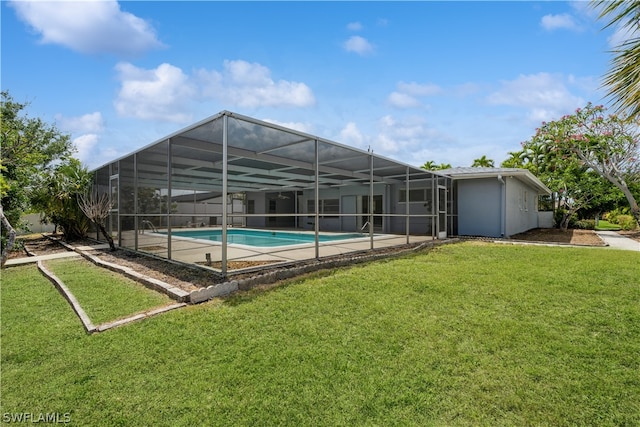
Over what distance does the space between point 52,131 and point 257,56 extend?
14.3 metres

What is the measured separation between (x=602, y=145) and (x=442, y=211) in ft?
37.5

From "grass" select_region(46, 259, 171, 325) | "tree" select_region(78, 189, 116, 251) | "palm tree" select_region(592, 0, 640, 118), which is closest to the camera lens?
"palm tree" select_region(592, 0, 640, 118)

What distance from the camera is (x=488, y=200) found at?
1202 cm

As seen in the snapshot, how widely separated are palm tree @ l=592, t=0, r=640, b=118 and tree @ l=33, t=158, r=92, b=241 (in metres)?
A: 13.7

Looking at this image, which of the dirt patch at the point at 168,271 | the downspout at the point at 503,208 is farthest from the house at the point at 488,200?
the dirt patch at the point at 168,271

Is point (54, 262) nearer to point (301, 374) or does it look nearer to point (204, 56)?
point (204, 56)

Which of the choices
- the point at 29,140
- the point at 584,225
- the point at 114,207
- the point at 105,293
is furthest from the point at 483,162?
the point at 29,140

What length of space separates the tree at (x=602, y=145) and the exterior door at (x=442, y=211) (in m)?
10.3

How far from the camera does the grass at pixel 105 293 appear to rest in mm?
3975

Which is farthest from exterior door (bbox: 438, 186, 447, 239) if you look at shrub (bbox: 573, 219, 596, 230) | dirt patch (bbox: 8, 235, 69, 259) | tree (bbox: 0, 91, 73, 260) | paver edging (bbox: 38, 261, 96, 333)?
shrub (bbox: 573, 219, 596, 230)

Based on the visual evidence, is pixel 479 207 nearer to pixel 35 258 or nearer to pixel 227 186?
pixel 227 186

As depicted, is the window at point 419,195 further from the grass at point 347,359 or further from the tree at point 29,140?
the tree at point 29,140

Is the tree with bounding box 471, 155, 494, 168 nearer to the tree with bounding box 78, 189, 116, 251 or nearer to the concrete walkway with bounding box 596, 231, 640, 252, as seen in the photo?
the concrete walkway with bounding box 596, 231, 640, 252

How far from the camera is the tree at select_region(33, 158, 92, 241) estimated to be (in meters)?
10.7
